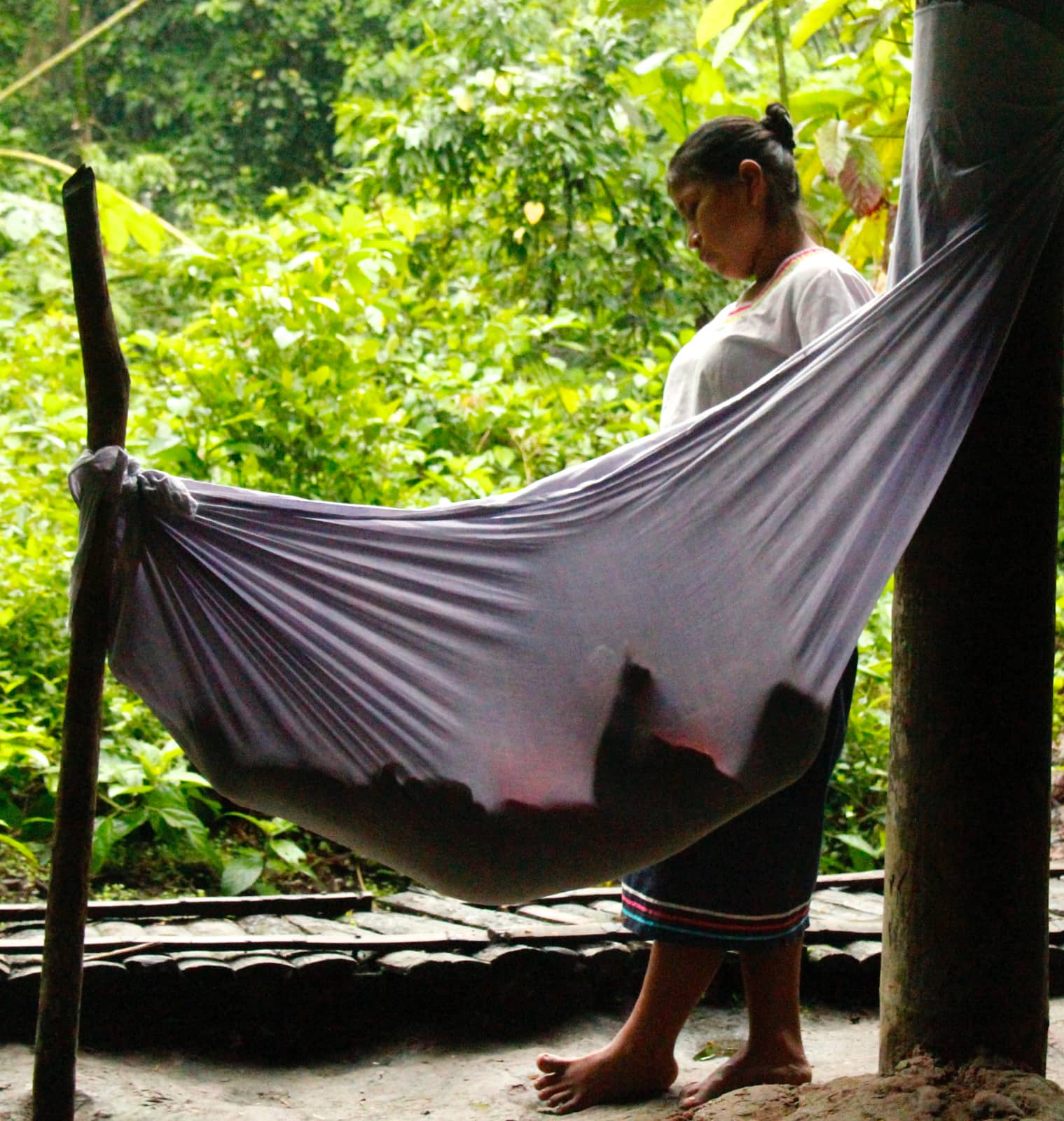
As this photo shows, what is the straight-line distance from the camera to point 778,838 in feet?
5.48

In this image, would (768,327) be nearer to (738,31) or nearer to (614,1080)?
(614,1080)

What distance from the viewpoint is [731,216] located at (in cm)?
171

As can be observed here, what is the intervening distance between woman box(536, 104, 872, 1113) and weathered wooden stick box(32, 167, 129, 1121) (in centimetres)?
66

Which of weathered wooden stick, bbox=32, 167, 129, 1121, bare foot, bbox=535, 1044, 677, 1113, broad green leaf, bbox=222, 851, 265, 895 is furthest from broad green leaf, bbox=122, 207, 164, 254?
bare foot, bbox=535, 1044, 677, 1113

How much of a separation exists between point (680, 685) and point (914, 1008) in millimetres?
461

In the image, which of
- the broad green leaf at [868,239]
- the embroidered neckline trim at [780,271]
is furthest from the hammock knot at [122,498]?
the broad green leaf at [868,239]

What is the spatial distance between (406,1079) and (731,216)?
134 centimetres

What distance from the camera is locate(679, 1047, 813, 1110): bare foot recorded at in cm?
167

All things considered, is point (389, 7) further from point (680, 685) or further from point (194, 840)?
point (680, 685)

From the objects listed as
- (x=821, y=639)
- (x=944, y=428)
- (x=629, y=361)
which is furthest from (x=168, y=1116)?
(x=629, y=361)

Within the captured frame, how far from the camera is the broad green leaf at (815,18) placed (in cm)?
251

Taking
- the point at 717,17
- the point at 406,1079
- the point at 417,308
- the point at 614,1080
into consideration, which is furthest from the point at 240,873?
the point at 417,308

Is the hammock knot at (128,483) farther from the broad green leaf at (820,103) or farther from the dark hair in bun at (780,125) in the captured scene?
the broad green leaf at (820,103)

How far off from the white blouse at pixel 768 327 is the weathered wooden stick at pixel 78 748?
726 mm
